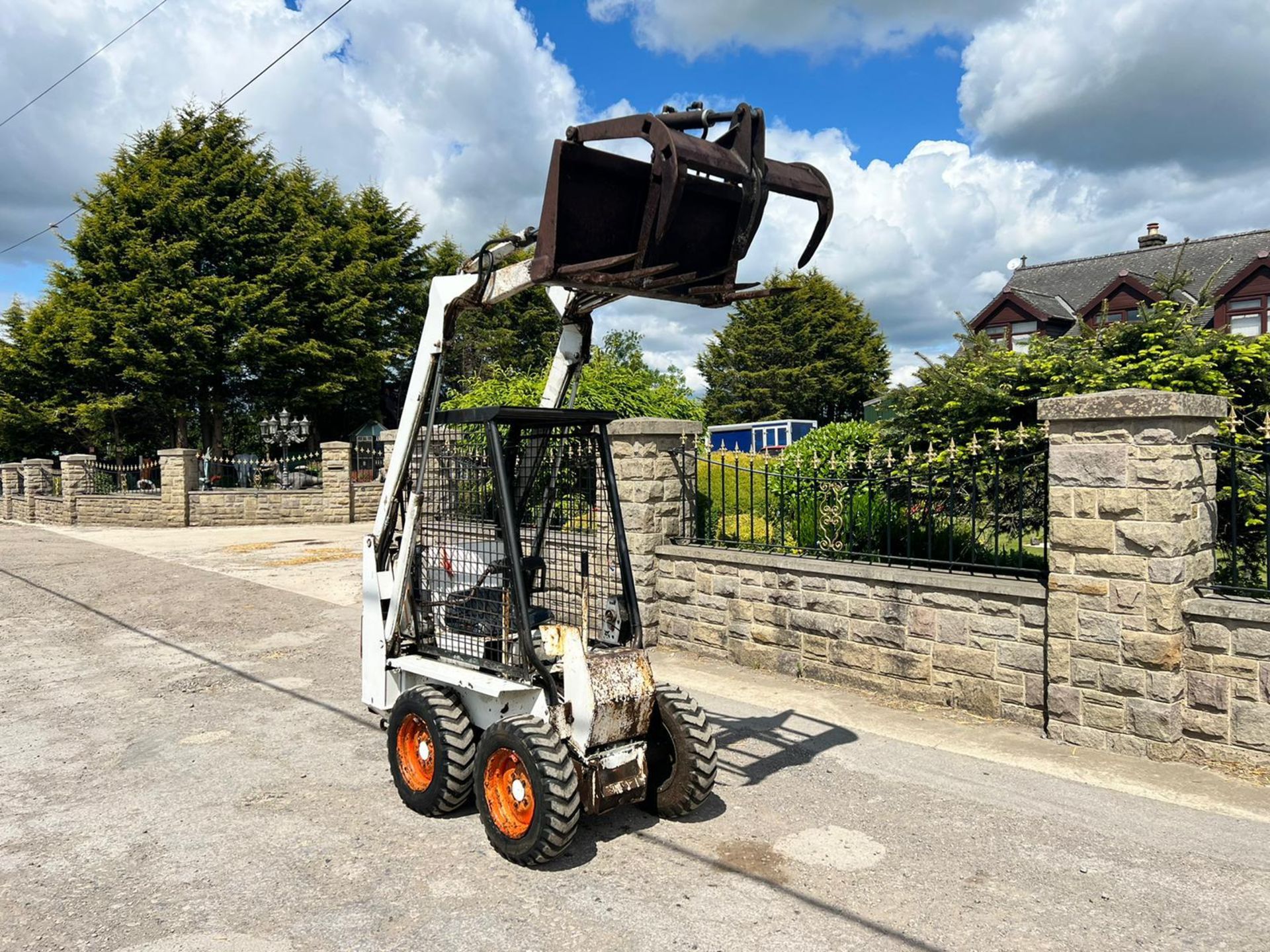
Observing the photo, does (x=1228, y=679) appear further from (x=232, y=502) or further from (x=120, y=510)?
(x=120, y=510)

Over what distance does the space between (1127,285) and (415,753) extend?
3117 cm

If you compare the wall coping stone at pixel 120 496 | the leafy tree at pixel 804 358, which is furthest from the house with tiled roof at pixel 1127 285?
the wall coping stone at pixel 120 496

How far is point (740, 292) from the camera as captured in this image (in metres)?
4.10

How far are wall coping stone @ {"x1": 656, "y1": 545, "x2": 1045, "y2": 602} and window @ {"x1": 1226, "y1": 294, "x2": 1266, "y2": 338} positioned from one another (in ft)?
89.8

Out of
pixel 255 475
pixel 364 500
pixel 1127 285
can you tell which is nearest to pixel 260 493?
pixel 255 475

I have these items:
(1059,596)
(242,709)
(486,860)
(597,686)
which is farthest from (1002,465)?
(242,709)

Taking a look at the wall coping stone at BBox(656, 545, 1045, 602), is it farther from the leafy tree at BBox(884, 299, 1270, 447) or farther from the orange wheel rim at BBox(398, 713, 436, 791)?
the orange wheel rim at BBox(398, 713, 436, 791)

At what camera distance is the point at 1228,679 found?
5.14 m

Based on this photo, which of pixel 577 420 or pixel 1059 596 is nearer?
pixel 577 420

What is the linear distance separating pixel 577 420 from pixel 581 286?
1009mm

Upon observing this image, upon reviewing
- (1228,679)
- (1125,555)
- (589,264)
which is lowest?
(1228,679)

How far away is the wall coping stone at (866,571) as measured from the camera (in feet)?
19.7

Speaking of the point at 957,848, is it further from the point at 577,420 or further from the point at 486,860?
the point at 577,420

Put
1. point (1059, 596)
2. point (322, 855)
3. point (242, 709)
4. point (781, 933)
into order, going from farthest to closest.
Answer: point (242, 709), point (1059, 596), point (322, 855), point (781, 933)
